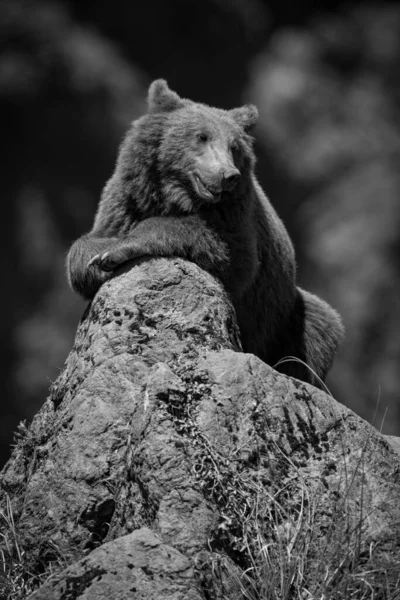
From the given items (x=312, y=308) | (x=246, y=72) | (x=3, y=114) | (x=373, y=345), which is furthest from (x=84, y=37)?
(x=312, y=308)

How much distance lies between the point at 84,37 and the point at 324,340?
9.58 meters

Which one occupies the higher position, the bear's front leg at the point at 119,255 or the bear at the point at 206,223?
the bear at the point at 206,223

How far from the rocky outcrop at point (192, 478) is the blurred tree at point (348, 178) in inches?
361

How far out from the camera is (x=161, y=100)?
5367 millimetres

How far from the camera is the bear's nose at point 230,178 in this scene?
15.4 ft

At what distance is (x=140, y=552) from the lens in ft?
9.66

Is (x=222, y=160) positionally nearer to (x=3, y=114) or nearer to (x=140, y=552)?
(x=140, y=552)

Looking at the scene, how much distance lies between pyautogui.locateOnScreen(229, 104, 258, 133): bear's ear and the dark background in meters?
7.63

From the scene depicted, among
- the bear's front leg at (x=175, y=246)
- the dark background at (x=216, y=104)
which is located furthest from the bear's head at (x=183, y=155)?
the dark background at (x=216, y=104)

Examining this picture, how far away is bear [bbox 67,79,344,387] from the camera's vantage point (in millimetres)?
4598

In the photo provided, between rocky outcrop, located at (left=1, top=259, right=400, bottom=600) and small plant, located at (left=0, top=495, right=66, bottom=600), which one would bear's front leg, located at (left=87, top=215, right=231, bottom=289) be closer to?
rocky outcrop, located at (left=1, top=259, right=400, bottom=600)

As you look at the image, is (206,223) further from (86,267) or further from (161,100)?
(161,100)

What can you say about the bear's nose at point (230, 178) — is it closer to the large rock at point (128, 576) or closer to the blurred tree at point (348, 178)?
→ the large rock at point (128, 576)

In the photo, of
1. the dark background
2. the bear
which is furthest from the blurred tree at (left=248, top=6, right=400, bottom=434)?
the bear
